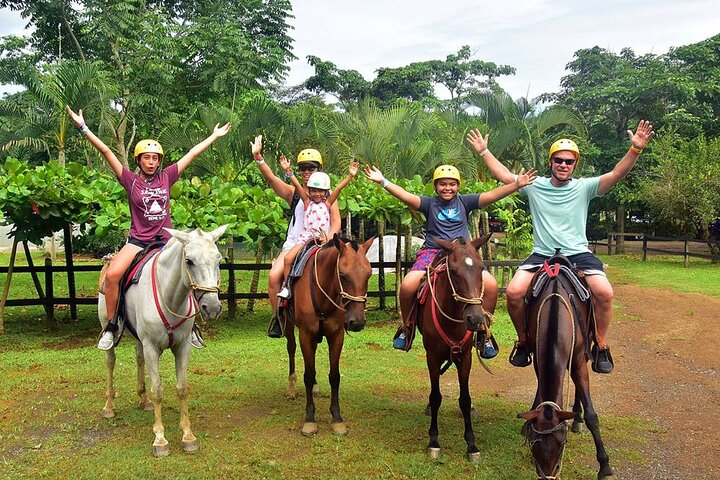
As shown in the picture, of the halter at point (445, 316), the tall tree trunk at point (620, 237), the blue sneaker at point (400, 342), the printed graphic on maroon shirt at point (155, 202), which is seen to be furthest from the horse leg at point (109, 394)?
the tall tree trunk at point (620, 237)

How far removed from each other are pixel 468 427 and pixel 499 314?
7686mm

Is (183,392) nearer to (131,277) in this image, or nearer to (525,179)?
(131,277)

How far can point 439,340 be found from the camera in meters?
5.24

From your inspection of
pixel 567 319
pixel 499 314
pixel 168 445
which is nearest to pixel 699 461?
pixel 567 319

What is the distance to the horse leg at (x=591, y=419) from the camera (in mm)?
4676

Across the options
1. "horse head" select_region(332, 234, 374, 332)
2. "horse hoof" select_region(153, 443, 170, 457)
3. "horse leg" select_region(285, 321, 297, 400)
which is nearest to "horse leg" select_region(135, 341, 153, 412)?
"horse hoof" select_region(153, 443, 170, 457)

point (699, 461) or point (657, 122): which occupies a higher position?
point (657, 122)

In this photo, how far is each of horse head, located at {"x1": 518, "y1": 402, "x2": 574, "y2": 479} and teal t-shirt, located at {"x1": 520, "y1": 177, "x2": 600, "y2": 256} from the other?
6.08ft

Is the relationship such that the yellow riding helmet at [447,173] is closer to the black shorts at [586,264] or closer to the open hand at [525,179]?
the open hand at [525,179]

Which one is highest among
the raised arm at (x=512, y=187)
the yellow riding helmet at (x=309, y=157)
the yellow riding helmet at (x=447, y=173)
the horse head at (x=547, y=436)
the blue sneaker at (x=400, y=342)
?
the yellow riding helmet at (x=309, y=157)

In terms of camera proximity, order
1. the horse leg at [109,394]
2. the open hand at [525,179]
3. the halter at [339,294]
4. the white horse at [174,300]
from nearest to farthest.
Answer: the white horse at [174,300]
the halter at [339,294]
the open hand at [525,179]
the horse leg at [109,394]

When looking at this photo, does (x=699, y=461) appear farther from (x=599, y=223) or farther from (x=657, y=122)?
(x=599, y=223)

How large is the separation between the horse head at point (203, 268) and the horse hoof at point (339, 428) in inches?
75.9

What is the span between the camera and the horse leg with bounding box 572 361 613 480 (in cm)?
A: 468
